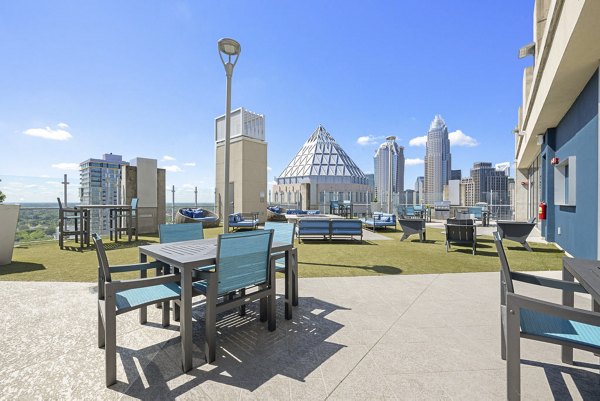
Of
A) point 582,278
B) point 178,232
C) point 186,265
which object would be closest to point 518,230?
point 582,278

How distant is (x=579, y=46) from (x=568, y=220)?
4885mm

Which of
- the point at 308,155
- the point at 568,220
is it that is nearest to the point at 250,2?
the point at 568,220

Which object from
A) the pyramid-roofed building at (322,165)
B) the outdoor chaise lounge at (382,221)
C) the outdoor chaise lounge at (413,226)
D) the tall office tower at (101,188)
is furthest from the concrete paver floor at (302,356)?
the pyramid-roofed building at (322,165)

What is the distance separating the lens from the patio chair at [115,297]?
197 cm

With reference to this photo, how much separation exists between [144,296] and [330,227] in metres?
7.24

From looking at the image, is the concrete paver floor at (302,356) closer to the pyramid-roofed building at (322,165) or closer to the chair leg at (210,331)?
the chair leg at (210,331)

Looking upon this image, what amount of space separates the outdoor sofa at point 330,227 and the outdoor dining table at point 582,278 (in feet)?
22.3

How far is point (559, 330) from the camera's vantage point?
1696mm

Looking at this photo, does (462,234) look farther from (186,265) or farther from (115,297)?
(115,297)

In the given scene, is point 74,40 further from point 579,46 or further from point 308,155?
point 308,155

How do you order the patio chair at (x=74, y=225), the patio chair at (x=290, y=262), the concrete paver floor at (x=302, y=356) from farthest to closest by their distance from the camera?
the patio chair at (x=74, y=225)
the patio chair at (x=290, y=262)
the concrete paver floor at (x=302, y=356)

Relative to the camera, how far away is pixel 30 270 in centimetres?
527

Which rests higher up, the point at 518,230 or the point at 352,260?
the point at 518,230

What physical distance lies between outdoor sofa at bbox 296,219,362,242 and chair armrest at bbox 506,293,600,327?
758 cm
